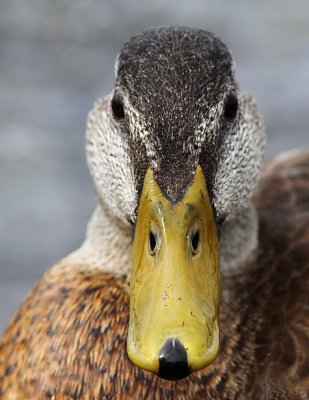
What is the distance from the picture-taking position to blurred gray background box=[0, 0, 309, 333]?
21.5 ft

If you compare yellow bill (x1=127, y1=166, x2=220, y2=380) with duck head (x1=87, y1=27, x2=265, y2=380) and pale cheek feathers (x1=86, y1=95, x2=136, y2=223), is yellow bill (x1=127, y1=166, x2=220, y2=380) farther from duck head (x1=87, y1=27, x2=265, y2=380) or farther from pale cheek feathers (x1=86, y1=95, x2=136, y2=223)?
pale cheek feathers (x1=86, y1=95, x2=136, y2=223)

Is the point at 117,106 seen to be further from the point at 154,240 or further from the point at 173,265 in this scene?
the point at 173,265

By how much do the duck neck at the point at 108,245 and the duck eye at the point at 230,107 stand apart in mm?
539

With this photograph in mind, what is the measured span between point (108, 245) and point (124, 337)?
0.39m

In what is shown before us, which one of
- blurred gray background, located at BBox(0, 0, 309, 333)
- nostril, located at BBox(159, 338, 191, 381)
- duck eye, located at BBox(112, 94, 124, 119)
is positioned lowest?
nostril, located at BBox(159, 338, 191, 381)

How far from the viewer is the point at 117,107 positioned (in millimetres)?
3375

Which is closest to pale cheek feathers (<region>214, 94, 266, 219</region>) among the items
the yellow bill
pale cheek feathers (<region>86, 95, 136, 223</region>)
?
the yellow bill

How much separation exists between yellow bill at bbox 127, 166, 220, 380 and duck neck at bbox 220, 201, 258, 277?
514 millimetres

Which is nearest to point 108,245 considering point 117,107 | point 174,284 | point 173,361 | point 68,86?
point 117,107

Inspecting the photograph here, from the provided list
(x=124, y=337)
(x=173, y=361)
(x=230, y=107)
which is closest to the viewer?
(x=173, y=361)

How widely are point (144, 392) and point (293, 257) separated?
75 centimetres

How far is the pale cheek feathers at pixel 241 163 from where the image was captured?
324 centimetres

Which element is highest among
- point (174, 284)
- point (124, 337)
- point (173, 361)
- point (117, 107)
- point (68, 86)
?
point (68, 86)

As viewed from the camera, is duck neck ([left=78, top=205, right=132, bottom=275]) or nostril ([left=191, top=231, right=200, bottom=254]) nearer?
nostril ([left=191, top=231, right=200, bottom=254])
